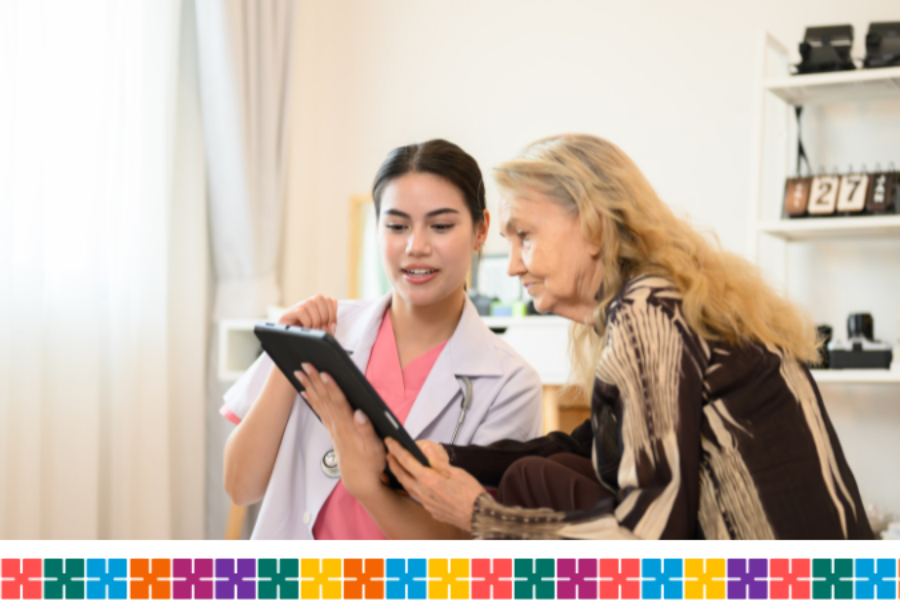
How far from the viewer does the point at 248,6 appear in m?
2.63

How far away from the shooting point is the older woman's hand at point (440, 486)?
87 cm

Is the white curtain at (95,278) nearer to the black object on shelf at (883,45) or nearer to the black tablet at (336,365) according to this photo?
the black tablet at (336,365)

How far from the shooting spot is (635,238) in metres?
0.88

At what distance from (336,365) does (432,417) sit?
332 millimetres

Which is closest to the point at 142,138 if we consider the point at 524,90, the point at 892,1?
the point at 524,90

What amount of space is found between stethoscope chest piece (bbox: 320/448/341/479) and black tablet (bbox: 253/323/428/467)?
211 millimetres

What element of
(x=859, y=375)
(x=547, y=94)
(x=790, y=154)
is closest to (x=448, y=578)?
(x=859, y=375)

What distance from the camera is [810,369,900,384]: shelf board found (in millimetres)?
2011

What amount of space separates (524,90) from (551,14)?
0.92 ft

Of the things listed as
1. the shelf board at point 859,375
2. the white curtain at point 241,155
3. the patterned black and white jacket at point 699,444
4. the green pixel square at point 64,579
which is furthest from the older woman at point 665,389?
the white curtain at point 241,155

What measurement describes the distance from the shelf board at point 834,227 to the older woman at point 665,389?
4.49ft

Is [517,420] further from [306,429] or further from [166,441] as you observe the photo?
[166,441]

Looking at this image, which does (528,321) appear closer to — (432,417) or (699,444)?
(432,417)

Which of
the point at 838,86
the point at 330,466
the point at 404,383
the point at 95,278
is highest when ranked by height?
the point at 838,86
